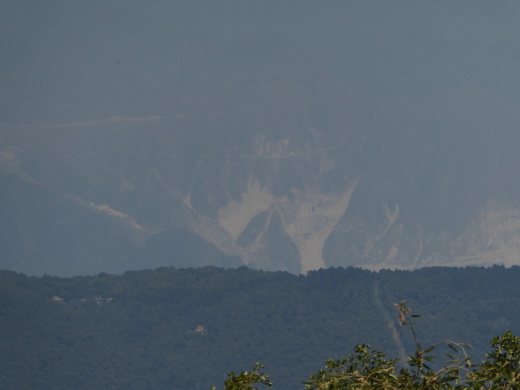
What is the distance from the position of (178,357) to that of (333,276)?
26095mm

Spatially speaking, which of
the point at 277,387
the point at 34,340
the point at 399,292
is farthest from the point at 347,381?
the point at 399,292

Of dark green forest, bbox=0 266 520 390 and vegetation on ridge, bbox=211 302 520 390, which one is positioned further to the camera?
dark green forest, bbox=0 266 520 390

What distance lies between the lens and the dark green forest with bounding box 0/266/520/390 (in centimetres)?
14300

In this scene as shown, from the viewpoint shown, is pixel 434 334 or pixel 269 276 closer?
pixel 434 334

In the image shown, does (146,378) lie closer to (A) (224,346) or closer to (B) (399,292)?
(A) (224,346)

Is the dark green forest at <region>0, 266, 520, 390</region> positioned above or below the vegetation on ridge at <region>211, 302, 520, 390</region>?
above

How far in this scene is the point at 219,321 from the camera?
6417 inches

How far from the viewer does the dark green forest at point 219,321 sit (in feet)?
469

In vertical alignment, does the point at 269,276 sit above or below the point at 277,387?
above

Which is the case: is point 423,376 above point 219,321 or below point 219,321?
below

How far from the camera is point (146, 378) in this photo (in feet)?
481

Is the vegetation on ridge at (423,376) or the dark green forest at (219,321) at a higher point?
the dark green forest at (219,321)

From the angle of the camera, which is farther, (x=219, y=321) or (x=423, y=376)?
(x=219, y=321)

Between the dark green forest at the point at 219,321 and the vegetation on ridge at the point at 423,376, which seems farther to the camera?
the dark green forest at the point at 219,321
